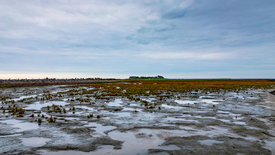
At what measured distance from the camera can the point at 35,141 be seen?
9.44 metres

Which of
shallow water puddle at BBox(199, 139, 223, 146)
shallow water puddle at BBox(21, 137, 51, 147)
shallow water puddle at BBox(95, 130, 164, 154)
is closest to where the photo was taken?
shallow water puddle at BBox(95, 130, 164, 154)

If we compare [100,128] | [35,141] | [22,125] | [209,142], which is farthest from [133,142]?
[22,125]

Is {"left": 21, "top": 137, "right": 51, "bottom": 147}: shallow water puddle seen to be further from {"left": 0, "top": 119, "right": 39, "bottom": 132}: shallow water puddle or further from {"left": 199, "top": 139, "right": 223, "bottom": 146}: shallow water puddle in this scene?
{"left": 199, "top": 139, "right": 223, "bottom": 146}: shallow water puddle

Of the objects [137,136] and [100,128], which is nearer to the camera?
[137,136]

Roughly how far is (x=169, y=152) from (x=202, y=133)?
3.83m

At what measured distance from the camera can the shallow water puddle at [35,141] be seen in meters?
8.97

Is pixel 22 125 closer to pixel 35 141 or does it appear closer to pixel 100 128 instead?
pixel 35 141

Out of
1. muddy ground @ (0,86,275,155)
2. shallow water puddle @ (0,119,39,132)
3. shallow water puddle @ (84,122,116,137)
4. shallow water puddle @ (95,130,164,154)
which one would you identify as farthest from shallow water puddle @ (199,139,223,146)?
shallow water puddle @ (0,119,39,132)

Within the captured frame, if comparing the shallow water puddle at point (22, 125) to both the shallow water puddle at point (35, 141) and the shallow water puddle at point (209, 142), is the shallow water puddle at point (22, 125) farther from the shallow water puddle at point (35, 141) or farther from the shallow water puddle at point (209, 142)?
the shallow water puddle at point (209, 142)

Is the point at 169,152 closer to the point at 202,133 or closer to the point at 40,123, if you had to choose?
the point at 202,133

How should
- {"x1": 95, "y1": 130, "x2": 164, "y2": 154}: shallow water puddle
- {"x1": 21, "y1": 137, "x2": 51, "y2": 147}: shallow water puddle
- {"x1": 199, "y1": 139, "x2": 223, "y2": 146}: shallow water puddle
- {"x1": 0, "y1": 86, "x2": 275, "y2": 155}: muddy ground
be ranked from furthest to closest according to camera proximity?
{"x1": 199, "y1": 139, "x2": 223, "y2": 146}: shallow water puddle
{"x1": 21, "y1": 137, "x2": 51, "y2": 147}: shallow water puddle
{"x1": 0, "y1": 86, "x2": 275, "y2": 155}: muddy ground
{"x1": 95, "y1": 130, "x2": 164, "y2": 154}: shallow water puddle

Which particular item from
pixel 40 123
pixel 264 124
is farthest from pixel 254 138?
pixel 40 123

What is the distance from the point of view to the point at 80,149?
835 centimetres

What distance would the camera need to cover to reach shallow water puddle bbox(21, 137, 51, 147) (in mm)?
8969
